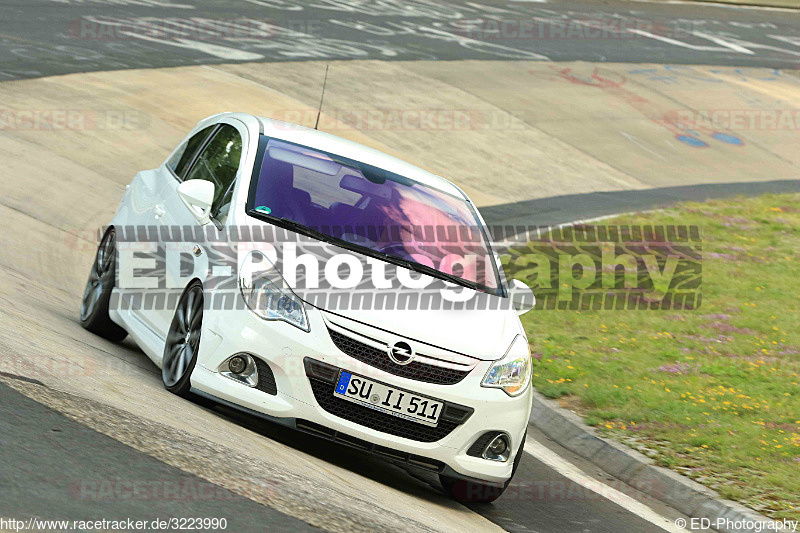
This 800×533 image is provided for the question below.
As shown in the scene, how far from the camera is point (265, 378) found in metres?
5.84

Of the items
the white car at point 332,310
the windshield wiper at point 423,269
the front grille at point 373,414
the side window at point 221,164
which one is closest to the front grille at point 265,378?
the white car at point 332,310

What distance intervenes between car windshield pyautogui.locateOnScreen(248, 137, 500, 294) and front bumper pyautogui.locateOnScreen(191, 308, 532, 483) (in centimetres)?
95

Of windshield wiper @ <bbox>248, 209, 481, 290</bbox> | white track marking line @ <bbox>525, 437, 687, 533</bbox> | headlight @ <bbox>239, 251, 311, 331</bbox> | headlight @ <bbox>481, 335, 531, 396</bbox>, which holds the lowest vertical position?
white track marking line @ <bbox>525, 437, 687, 533</bbox>

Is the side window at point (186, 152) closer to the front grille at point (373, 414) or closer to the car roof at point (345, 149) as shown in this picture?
the car roof at point (345, 149)

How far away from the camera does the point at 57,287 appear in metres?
9.69

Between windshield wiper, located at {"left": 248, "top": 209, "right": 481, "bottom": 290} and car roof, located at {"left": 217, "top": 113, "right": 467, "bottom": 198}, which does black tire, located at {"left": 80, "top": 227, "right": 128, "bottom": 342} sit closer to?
car roof, located at {"left": 217, "top": 113, "right": 467, "bottom": 198}

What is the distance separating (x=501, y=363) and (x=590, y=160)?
1504cm

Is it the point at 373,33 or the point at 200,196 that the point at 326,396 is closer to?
the point at 200,196

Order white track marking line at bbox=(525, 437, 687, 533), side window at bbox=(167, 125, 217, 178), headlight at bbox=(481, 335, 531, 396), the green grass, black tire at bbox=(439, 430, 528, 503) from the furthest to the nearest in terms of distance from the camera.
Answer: side window at bbox=(167, 125, 217, 178), the green grass, white track marking line at bbox=(525, 437, 687, 533), black tire at bbox=(439, 430, 528, 503), headlight at bbox=(481, 335, 531, 396)

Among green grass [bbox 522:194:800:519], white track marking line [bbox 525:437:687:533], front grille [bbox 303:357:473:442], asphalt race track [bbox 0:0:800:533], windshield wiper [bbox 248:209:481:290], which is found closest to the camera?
asphalt race track [bbox 0:0:800:533]

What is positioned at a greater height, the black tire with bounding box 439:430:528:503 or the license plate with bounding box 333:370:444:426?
the license plate with bounding box 333:370:444:426

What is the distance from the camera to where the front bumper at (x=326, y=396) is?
5.74 m

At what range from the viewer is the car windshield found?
6684 millimetres

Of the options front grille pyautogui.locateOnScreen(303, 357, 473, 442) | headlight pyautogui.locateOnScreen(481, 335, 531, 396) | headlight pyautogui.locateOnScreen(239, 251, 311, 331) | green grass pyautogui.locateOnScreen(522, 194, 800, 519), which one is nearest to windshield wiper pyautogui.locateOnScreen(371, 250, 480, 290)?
headlight pyautogui.locateOnScreen(481, 335, 531, 396)
